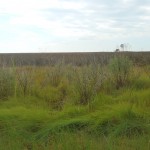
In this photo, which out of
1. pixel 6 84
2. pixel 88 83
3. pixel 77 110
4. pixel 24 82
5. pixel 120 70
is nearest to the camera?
pixel 77 110

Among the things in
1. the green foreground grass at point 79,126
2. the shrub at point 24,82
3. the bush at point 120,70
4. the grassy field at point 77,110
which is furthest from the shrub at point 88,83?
the shrub at point 24,82

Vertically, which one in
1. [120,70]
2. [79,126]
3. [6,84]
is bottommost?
[79,126]

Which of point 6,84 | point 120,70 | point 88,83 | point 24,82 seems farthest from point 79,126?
point 120,70

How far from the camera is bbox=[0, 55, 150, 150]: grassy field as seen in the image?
25.2ft

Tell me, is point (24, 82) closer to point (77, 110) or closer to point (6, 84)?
point (6, 84)

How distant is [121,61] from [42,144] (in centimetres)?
713

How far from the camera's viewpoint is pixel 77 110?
9.93 m

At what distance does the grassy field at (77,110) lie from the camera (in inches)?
303

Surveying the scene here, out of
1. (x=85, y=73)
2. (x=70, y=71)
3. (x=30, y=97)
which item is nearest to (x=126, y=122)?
(x=85, y=73)

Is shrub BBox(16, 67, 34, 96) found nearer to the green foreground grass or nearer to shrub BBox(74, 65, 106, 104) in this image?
the green foreground grass

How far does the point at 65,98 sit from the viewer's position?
1206 centimetres

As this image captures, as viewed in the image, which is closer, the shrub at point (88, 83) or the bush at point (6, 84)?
the shrub at point (88, 83)

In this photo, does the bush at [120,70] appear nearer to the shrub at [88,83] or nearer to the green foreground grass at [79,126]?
the shrub at [88,83]

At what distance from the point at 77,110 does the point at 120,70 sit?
416 centimetres
